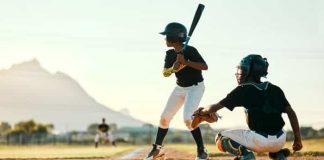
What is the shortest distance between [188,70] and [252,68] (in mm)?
3054

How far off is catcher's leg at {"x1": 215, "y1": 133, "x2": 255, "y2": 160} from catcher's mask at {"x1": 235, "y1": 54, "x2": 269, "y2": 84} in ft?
2.57

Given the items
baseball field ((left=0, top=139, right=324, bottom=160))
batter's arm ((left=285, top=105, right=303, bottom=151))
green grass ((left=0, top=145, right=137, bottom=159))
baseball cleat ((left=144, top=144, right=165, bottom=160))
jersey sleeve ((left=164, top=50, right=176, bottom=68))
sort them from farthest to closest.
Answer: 1. green grass ((left=0, top=145, right=137, bottom=159))
2. baseball field ((left=0, top=139, right=324, bottom=160))
3. baseball cleat ((left=144, top=144, right=165, bottom=160))
4. jersey sleeve ((left=164, top=50, right=176, bottom=68))
5. batter's arm ((left=285, top=105, right=303, bottom=151))

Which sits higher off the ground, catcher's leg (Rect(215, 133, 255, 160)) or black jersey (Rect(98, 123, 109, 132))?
black jersey (Rect(98, 123, 109, 132))

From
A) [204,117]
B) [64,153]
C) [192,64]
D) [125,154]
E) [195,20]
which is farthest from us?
[64,153]

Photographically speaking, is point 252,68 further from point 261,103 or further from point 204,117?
point 204,117

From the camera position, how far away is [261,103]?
802 centimetres

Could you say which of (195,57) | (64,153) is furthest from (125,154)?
(195,57)

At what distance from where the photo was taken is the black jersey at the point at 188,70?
11.1 metres

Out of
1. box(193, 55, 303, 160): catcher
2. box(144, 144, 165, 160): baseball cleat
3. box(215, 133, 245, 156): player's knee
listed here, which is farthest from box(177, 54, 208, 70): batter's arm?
box(193, 55, 303, 160): catcher

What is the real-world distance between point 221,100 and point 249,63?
0.61m

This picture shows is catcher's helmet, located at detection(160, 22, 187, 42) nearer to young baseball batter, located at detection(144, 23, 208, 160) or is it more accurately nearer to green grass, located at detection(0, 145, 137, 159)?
young baseball batter, located at detection(144, 23, 208, 160)

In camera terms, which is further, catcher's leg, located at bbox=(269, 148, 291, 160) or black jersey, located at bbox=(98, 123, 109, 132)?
black jersey, located at bbox=(98, 123, 109, 132)

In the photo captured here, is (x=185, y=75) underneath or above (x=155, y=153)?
above

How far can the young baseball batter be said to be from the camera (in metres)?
11.1
